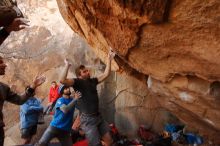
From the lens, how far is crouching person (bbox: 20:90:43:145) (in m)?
6.25

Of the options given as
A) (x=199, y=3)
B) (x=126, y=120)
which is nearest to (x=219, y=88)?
(x=199, y=3)

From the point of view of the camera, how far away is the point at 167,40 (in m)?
3.49

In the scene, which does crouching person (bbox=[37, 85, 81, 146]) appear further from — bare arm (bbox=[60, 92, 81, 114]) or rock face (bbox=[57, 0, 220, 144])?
rock face (bbox=[57, 0, 220, 144])

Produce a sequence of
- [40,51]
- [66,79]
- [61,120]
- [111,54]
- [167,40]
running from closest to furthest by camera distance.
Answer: [167,40], [66,79], [111,54], [61,120], [40,51]

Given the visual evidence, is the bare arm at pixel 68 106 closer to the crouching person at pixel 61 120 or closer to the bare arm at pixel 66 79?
the crouching person at pixel 61 120

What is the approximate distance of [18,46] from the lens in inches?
374

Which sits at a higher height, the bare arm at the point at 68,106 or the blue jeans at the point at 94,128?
the bare arm at the point at 68,106

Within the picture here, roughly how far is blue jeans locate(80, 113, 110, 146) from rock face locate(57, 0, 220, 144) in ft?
3.05

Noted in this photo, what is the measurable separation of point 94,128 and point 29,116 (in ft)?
6.34

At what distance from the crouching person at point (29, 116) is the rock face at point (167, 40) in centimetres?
190

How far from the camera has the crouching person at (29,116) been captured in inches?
246

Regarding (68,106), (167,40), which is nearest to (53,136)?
(68,106)

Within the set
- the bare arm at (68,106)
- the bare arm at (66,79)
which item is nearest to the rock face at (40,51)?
the bare arm at (68,106)

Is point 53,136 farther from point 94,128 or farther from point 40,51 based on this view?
point 40,51
